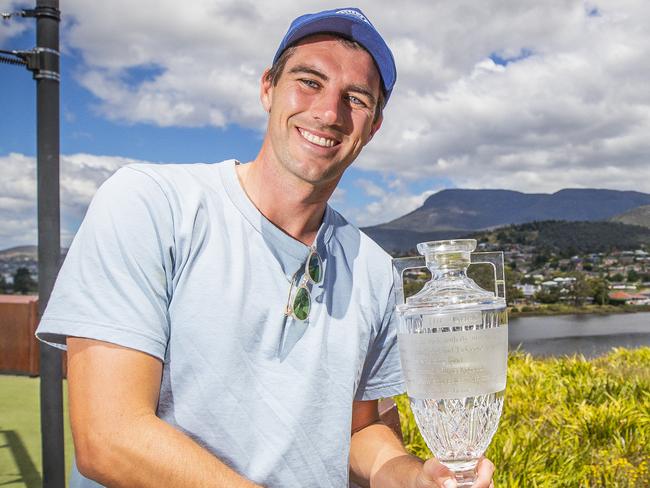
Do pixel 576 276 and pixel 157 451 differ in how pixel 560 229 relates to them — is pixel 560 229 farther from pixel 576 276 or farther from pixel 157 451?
pixel 157 451

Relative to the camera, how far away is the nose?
171cm

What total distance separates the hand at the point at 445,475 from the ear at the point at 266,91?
1022 millimetres

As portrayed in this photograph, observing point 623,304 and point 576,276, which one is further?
point 623,304

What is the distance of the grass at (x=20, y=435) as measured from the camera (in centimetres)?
521

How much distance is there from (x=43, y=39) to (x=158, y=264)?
231cm

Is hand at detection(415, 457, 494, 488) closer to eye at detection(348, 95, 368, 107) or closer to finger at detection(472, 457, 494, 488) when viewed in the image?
finger at detection(472, 457, 494, 488)

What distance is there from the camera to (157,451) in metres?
1.30

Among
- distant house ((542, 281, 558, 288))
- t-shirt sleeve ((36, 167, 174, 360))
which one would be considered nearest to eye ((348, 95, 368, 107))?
t-shirt sleeve ((36, 167, 174, 360))

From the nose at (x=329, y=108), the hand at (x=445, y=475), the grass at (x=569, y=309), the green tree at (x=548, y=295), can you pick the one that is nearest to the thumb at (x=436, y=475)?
the hand at (x=445, y=475)

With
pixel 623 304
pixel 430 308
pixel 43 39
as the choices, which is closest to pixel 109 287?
pixel 430 308

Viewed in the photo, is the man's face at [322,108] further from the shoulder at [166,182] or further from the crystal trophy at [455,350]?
the crystal trophy at [455,350]

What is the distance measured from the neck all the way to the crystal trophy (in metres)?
0.29

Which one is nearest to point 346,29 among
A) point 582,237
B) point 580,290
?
point 580,290

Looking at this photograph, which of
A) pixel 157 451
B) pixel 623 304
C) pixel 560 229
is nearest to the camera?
pixel 157 451
